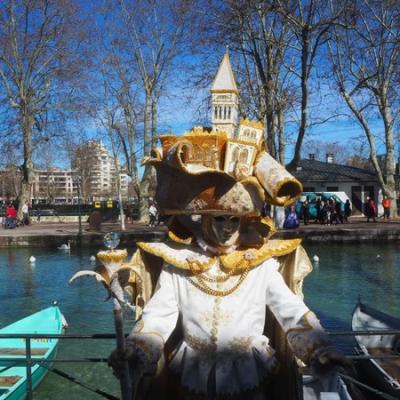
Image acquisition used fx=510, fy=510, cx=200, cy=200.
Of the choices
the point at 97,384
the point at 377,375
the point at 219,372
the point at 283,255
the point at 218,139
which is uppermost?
the point at 218,139

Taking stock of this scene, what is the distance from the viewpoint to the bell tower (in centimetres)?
282

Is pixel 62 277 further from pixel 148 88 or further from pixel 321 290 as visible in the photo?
pixel 148 88

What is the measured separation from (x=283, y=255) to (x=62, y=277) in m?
12.7

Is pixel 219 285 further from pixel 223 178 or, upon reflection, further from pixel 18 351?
pixel 18 351

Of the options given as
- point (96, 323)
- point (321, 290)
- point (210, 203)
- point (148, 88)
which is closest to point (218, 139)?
point (210, 203)

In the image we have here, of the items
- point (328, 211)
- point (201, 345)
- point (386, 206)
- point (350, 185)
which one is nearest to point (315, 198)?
point (328, 211)

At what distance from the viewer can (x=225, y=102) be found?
2906 mm

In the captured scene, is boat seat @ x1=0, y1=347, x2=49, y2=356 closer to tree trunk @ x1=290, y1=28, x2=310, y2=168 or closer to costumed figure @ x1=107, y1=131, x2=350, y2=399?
costumed figure @ x1=107, y1=131, x2=350, y2=399

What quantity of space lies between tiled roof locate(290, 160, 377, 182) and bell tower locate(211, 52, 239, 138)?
2736cm

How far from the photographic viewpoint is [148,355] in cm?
228

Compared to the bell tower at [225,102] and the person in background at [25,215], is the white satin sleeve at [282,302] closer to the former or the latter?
the bell tower at [225,102]

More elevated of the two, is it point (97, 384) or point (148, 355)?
point (148, 355)

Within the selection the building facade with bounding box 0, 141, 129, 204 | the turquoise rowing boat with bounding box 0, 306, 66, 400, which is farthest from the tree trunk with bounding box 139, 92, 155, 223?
the turquoise rowing boat with bounding box 0, 306, 66, 400

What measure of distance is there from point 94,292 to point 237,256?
10.7 meters
